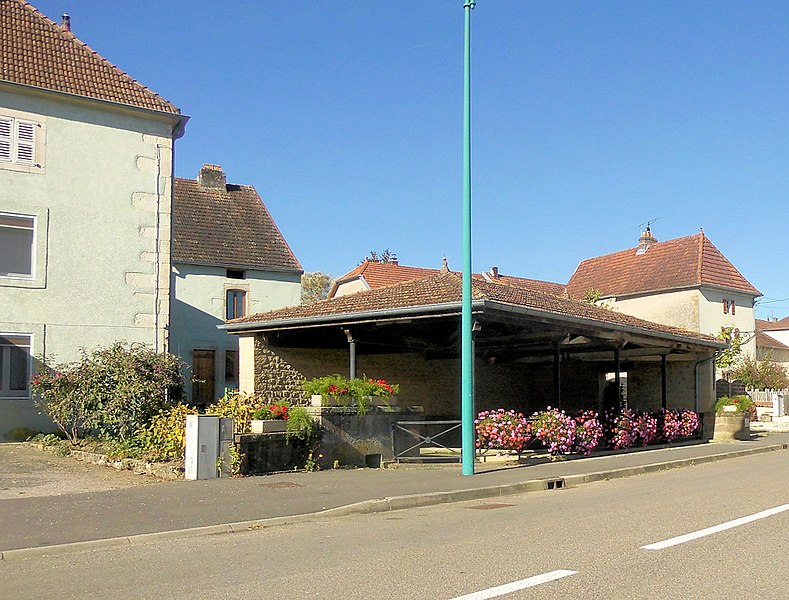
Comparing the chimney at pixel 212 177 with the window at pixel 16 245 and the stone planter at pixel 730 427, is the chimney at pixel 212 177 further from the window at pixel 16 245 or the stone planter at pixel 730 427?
the stone planter at pixel 730 427

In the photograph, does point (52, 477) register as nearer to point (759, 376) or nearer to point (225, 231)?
point (225, 231)

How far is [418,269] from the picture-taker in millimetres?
52312

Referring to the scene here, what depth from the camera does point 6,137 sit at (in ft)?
63.2

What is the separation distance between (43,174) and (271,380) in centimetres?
710

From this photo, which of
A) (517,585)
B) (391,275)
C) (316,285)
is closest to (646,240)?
(391,275)

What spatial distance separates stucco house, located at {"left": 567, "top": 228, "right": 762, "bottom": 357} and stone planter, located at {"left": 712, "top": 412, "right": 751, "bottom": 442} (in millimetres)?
20594

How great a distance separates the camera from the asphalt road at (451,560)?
6.36 m

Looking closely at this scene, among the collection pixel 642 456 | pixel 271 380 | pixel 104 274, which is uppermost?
pixel 104 274

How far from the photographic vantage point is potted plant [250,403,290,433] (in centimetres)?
1438

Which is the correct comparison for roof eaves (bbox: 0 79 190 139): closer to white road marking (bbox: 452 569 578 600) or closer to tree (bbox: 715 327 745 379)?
white road marking (bbox: 452 569 578 600)

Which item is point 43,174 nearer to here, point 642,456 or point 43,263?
point 43,263

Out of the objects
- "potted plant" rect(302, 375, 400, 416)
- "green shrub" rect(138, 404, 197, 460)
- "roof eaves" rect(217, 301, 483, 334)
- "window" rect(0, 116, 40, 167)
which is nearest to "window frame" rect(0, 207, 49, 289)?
"window" rect(0, 116, 40, 167)

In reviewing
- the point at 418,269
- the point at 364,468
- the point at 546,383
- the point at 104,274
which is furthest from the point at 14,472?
the point at 418,269

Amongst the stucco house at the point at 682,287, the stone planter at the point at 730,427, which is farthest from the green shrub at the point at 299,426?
the stucco house at the point at 682,287
